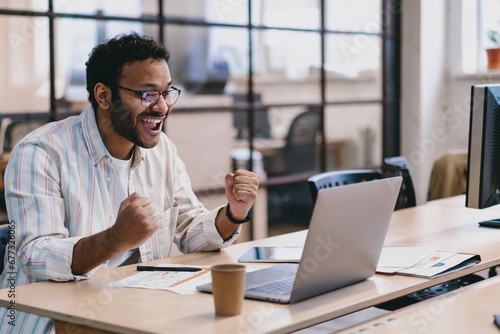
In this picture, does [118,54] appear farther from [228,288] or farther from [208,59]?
[208,59]

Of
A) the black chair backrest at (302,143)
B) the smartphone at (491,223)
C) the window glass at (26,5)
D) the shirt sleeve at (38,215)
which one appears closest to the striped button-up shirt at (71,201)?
the shirt sleeve at (38,215)

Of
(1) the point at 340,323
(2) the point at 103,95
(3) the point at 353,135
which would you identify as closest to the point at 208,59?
(3) the point at 353,135

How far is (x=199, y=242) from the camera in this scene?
79.2 inches

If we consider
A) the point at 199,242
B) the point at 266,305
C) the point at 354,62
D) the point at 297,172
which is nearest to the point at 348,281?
the point at 266,305

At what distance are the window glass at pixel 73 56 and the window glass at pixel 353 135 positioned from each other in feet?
5.90

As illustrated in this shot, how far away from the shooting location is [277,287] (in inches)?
58.4

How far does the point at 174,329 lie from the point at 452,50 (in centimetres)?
429

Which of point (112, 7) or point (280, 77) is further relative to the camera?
point (280, 77)

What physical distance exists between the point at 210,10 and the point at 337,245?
8.22 ft

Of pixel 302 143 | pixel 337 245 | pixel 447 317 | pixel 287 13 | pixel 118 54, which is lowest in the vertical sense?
pixel 447 317

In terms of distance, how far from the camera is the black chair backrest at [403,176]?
2865 millimetres

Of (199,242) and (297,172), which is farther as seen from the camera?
(297,172)

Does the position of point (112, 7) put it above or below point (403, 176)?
above

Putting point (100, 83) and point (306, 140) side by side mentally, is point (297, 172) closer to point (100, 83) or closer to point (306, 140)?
point (306, 140)
